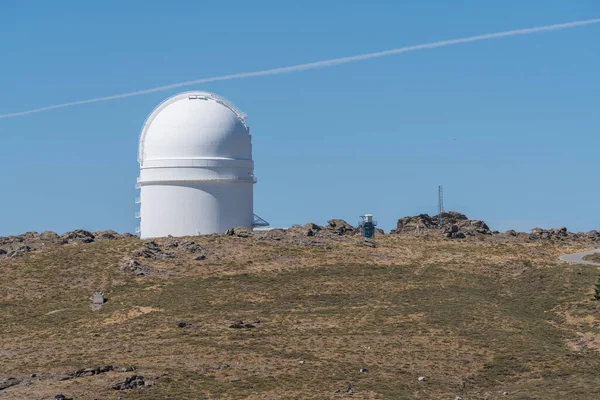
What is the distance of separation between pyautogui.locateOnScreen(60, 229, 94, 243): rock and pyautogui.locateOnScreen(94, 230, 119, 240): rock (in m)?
2.27

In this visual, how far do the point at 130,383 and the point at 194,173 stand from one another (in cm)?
3614

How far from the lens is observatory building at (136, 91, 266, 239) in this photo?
82438 mm

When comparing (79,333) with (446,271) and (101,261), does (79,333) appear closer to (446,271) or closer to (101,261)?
(101,261)

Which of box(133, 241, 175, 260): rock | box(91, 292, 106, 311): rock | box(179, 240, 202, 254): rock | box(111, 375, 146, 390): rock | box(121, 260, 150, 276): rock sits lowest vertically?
box(111, 375, 146, 390): rock

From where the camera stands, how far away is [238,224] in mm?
85062

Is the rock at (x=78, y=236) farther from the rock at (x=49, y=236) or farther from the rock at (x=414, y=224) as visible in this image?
the rock at (x=414, y=224)

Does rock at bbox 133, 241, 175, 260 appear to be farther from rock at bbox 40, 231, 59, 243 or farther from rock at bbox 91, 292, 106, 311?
rock at bbox 40, 231, 59, 243

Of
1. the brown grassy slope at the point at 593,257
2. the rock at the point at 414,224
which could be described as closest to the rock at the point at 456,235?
the rock at the point at 414,224

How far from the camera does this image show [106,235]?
91875mm

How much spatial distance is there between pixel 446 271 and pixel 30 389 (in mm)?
34594

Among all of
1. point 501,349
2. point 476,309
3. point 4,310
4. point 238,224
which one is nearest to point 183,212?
point 238,224

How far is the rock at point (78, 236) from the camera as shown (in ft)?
283

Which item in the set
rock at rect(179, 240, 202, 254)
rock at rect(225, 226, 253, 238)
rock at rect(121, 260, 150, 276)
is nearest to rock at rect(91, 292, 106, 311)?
rock at rect(121, 260, 150, 276)

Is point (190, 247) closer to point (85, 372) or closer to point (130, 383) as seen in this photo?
point (85, 372)
